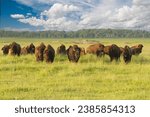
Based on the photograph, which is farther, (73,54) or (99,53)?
(99,53)

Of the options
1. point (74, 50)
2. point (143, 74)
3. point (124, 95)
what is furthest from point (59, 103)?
point (74, 50)

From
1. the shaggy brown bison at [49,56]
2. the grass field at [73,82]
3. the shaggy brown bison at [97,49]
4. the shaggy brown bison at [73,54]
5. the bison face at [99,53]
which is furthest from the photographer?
the shaggy brown bison at [97,49]

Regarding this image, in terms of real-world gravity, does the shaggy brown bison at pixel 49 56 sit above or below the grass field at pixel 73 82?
above

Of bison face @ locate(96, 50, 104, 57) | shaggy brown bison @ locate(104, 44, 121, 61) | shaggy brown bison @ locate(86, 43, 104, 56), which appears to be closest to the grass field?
shaggy brown bison @ locate(104, 44, 121, 61)

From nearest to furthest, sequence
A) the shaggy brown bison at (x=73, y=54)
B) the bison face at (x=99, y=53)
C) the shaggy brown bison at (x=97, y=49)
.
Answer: the shaggy brown bison at (x=73, y=54), the bison face at (x=99, y=53), the shaggy brown bison at (x=97, y=49)

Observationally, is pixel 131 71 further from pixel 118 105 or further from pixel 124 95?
pixel 118 105

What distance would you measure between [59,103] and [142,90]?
13.1 feet

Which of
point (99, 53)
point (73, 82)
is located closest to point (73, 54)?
point (99, 53)

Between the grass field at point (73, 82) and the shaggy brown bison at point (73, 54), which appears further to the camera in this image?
the shaggy brown bison at point (73, 54)

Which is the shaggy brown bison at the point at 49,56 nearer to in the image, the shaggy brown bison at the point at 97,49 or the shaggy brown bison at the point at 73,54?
the shaggy brown bison at the point at 73,54

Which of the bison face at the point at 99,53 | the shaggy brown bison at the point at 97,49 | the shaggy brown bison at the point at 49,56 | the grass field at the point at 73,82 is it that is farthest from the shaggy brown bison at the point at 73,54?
the grass field at the point at 73,82

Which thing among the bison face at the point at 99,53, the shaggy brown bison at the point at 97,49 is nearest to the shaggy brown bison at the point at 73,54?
the bison face at the point at 99,53

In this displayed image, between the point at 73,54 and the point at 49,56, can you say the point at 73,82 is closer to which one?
the point at 49,56

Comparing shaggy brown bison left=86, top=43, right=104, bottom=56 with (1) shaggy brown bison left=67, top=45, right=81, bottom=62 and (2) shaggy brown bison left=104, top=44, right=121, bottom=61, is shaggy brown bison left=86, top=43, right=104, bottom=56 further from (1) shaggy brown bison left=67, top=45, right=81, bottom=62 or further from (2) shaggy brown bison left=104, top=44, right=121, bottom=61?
(1) shaggy brown bison left=67, top=45, right=81, bottom=62
